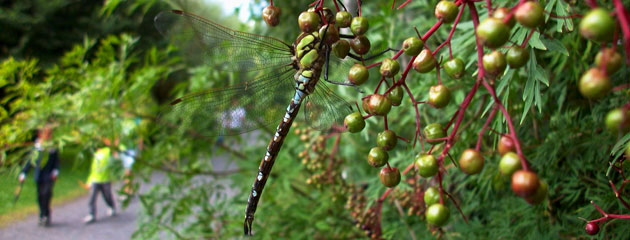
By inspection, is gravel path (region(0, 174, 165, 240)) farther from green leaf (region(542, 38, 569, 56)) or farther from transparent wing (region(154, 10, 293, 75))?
green leaf (region(542, 38, 569, 56))

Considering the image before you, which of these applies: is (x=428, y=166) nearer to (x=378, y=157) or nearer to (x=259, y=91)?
(x=378, y=157)

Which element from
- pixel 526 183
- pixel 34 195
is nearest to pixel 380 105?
pixel 526 183

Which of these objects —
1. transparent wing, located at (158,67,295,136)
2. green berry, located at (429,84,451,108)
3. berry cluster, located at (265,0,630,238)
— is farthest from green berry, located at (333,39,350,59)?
transparent wing, located at (158,67,295,136)

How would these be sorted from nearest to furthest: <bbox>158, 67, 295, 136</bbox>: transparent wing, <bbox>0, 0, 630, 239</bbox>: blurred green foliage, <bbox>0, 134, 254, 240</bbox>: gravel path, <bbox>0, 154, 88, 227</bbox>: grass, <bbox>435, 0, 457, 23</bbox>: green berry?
<bbox>435, 0, 457, 23</bbox>: green berry < <bbox>0, 0, 630, 239</bbox>: blurred green foliage < <bbox>158, 67, 295, 136</bbox>: transparent wing < <bbox>0, 134, 254, 240</bbox>: gravel path < <bbox>0, 154, 88, 227</bbox>: grass

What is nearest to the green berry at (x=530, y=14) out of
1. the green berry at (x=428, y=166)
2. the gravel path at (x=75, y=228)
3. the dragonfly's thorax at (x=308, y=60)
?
the green berry at (x=428, y=166)

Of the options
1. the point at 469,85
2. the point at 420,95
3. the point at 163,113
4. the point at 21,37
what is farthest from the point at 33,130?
the point at 21,37

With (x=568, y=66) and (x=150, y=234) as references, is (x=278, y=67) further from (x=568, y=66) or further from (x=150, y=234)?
(x=150, y=234)

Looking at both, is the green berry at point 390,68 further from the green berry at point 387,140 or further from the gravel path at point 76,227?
the gravel path at point 76,227
